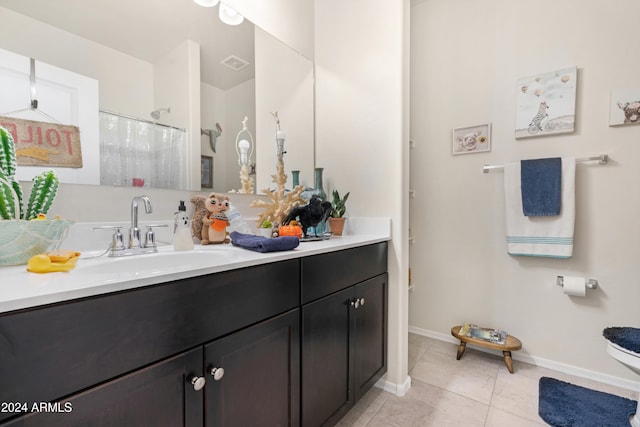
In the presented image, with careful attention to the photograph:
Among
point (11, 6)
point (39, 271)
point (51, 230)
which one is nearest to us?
point (39, 271)

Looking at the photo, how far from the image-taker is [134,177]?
3.76ft

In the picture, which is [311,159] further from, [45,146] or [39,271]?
[39,271]

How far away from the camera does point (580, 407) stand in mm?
1466

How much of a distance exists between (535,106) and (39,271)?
2.53 metres

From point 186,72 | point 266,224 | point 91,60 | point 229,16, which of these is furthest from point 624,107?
point 91,60

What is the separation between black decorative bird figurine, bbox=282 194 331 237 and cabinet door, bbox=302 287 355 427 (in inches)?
15.1

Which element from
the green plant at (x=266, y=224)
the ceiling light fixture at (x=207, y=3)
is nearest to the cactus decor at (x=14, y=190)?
the green plant at (x=266, y=224)

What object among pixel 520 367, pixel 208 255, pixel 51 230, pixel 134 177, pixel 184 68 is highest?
pixel 184 68

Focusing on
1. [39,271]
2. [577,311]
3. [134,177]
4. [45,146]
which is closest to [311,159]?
[134,177]

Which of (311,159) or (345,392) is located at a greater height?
(311,159)

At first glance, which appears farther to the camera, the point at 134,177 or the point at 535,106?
the point at 535,106

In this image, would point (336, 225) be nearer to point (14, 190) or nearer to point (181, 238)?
point (181, 238)

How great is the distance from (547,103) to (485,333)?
158 cm

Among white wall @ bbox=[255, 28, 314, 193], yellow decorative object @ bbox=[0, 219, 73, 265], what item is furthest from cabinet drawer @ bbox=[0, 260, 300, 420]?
white wall @ bbox=[255, 28, 314, 193]
